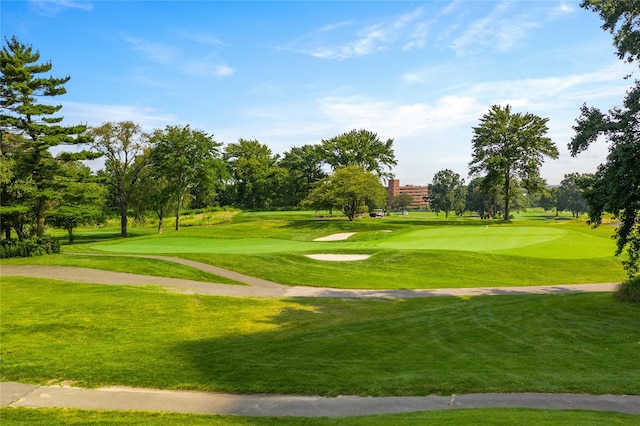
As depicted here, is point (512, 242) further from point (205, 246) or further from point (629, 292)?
point (205, 246)

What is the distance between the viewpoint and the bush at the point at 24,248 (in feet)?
92.1

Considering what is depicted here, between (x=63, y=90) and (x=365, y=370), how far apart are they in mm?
32635

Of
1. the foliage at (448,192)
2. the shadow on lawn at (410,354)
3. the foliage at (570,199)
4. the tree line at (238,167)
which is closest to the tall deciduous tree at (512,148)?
the tree line at (238,167)

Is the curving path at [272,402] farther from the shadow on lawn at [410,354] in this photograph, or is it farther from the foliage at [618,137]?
the foliage at [618,137]

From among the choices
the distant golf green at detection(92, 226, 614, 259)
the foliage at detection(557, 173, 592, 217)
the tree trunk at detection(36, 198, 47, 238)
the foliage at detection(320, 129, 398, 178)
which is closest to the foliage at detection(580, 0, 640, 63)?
the distant golf green at detection(92, 226, 614, 259)

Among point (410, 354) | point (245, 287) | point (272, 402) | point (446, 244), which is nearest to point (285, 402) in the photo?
point (272, 402)

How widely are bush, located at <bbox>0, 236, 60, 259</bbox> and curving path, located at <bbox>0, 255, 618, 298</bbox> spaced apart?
4.32 meters

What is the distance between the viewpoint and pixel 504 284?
76.1ft

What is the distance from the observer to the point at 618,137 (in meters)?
14.8

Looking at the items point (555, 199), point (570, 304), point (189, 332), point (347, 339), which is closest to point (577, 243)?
point (570, 304)

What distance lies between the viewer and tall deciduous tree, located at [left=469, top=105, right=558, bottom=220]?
→ 183ft

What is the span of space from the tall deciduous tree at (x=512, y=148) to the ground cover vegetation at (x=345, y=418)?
52.5 m

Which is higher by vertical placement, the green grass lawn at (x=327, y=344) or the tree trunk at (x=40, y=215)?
the tree trunk at (x=40, y=215)

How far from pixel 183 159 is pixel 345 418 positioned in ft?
155
